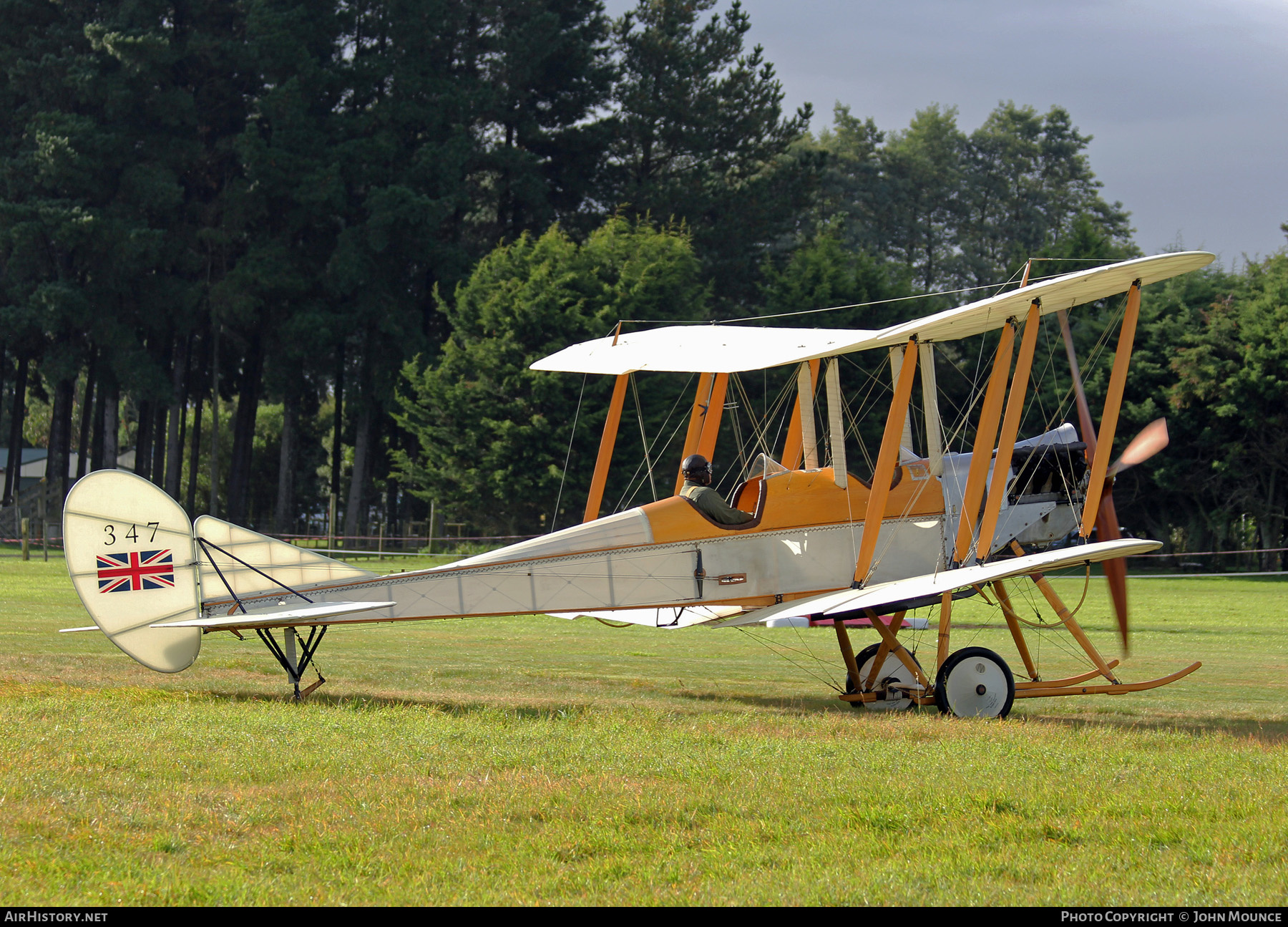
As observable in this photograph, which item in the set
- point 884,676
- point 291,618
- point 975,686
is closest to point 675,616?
point 884,676

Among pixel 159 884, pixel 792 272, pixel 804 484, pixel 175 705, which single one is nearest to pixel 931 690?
pixel 804 484

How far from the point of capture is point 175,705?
9.03 metres

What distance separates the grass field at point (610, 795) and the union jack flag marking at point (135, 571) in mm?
885

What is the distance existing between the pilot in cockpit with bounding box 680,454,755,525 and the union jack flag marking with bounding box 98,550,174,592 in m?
4.34

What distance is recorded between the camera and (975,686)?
955cm

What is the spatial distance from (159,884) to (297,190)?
4437 centimetres

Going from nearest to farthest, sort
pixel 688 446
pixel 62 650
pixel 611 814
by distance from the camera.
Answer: pixel 611 814
pixel 688 446
pixel 62 650

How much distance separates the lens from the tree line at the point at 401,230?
4206cm

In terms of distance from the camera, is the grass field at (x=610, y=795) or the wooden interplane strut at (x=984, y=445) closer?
the grass field at (x=610, y=795)

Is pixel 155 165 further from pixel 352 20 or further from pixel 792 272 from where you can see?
pixel 792 272

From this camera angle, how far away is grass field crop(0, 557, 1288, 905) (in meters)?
4.60

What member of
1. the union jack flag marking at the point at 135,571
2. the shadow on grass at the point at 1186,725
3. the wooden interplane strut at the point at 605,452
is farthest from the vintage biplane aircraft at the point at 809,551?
the wooden interplane strut at the point at 605,452

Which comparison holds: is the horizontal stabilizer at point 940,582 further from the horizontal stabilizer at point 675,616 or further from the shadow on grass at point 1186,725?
the shadow on grass at point 1186,725

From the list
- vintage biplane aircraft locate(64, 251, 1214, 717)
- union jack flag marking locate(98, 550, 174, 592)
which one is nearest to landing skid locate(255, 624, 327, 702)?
vintage biplane aircraft locate(64, 251, 1214, 717)
